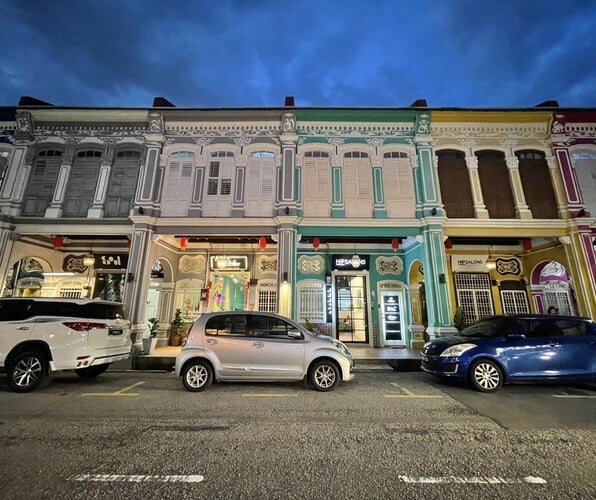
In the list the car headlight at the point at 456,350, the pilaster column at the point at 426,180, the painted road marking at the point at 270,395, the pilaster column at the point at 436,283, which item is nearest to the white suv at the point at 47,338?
the painted road marking at the point at 270,395

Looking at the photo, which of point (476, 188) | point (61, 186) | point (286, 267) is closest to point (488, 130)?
point (476, 188)

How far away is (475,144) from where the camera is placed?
11.3 meters

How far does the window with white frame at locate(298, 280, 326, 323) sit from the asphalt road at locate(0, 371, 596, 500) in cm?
675

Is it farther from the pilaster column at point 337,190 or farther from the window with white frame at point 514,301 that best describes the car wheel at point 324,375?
the window with white frame at point 514,301

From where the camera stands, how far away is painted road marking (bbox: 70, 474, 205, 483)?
262 centimetres

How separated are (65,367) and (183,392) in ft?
8.86

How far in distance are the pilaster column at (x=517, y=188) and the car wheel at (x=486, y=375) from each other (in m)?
7.57

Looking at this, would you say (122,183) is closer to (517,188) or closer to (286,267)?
(286,267)

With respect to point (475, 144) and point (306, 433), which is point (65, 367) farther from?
point (475, 144)

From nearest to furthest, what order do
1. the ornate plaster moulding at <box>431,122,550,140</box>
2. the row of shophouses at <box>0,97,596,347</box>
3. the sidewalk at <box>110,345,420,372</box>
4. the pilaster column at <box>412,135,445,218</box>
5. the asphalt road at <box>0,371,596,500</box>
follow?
1. the asphalt road at <box>0,371,596,500</box>
2. the sidewalk at <box>110,345,420,372</box>
3. the row of shophouses at <box>0,97,596,347</box>
4. the pilaster column at <box>412,135,445,218</box>
5. the ornate plaster moulding at <box>431,122,550,140</box>

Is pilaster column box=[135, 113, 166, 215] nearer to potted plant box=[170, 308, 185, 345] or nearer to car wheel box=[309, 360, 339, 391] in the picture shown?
potted plant box=[170, 308, 185, 345]

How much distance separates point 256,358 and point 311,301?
706 centimetres

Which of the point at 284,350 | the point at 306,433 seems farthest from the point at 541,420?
the point at 284,350

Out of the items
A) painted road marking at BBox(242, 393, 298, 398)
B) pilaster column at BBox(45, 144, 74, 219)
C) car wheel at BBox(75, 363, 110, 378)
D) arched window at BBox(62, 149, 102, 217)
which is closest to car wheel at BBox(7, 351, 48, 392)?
car wheel at BBox(75, 363, 110, 378)
